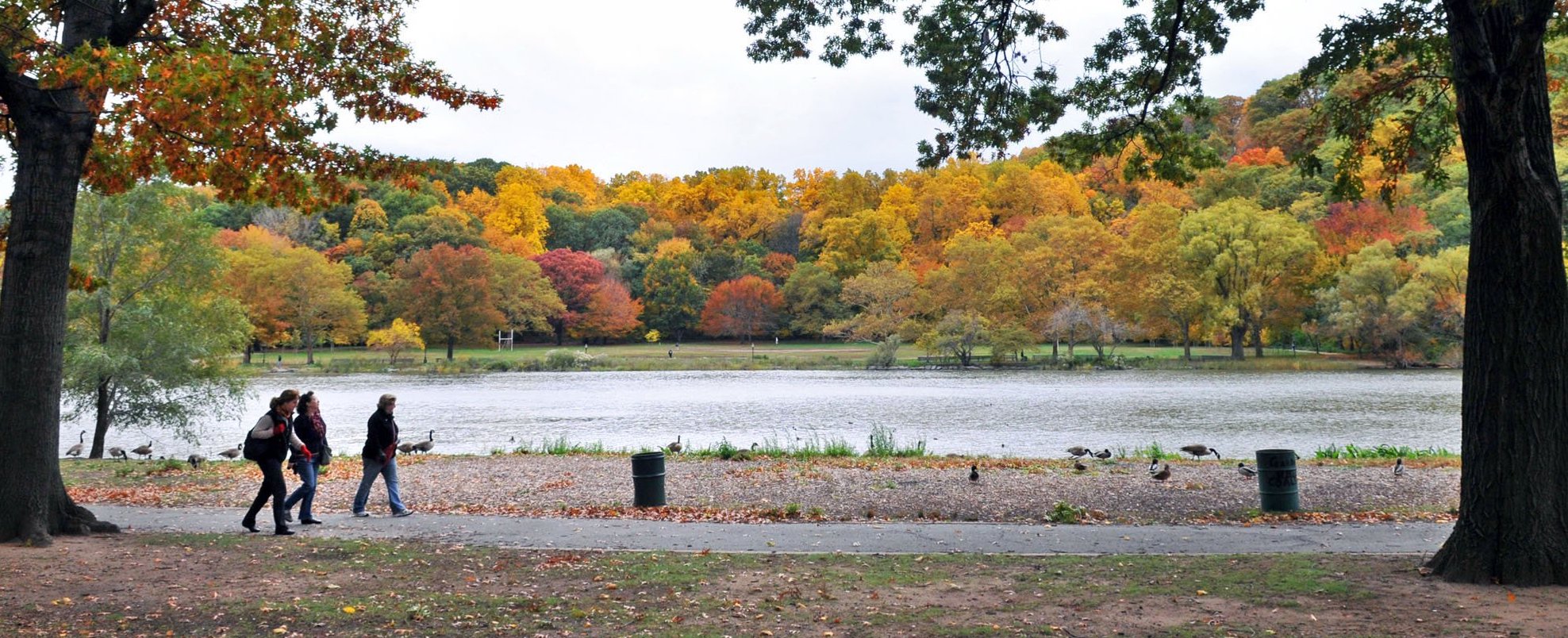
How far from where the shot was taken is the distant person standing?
42.7 ft

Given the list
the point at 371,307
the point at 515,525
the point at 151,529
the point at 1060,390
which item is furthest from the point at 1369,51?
the point at 371,307

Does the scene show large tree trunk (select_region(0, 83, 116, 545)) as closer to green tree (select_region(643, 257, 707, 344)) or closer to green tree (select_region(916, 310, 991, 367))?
green tree (select_region(916, 310, 991, 367))

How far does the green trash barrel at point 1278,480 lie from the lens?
12.8 m

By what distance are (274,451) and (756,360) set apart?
61.1 m

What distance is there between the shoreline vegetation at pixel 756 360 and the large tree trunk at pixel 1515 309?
5490 centimetres

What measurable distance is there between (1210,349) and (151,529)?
72017 millimetres

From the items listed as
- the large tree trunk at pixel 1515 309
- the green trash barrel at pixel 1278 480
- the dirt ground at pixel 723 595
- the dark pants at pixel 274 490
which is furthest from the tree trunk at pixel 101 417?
the large tree trunk at pixel 1515 309

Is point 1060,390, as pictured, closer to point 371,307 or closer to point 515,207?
point 371,307

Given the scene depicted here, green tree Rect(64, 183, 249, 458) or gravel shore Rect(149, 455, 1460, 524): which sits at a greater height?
green tree Rect(64, 183, 249, 458)

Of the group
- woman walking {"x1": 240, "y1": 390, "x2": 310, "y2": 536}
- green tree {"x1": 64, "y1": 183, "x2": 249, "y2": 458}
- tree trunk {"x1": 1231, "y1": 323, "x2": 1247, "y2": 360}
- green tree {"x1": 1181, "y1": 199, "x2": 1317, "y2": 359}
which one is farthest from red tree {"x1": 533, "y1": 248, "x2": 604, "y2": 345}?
A: woman walking {"x1": 240, "y1": 390, "x2": 310, "y2": 536}

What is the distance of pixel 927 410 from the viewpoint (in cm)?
3759

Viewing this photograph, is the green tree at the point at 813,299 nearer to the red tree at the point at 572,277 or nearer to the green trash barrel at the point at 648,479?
the red tree at the point at 572,277

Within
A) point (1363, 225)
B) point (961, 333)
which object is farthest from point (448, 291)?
point (1363, 225)

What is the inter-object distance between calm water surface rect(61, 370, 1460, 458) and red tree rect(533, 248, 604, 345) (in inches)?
1029
